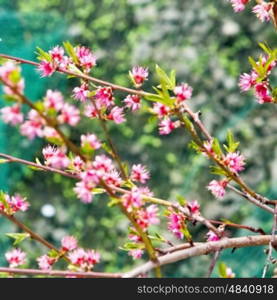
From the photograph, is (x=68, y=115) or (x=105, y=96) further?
(x=105, y=96)

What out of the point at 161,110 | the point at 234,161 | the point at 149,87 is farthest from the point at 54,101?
the point at 149,87

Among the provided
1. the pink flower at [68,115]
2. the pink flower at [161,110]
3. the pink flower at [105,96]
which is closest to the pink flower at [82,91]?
the pink flower at [105,96]

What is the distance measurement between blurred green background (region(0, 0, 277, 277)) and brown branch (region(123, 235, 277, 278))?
1.84m

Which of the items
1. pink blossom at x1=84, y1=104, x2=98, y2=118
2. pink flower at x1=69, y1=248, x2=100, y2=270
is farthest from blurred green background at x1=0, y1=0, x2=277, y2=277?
pink flower at x1=69, y1=248, x2=100, y2=270

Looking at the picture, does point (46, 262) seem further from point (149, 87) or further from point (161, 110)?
point (149, 87)

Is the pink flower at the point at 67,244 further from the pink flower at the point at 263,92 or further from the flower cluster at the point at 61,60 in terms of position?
the pink flower at the point at 263,92

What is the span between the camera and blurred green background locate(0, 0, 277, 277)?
3039 millimetres

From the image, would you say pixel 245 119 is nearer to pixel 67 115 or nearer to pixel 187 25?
pixel 187 25

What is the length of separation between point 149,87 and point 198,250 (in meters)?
2.25

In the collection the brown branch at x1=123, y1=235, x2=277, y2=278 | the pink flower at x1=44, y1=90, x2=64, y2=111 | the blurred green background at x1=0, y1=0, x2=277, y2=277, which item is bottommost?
the brown branch at x1=123, y1=235, x2=277, y2=278

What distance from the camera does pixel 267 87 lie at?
1.19 meters

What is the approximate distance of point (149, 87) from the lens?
3.19 metres

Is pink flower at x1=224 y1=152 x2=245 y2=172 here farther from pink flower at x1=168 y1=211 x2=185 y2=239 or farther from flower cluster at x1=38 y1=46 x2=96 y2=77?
flower cluster at x1=38 y1=46 x2=96 y2=77
